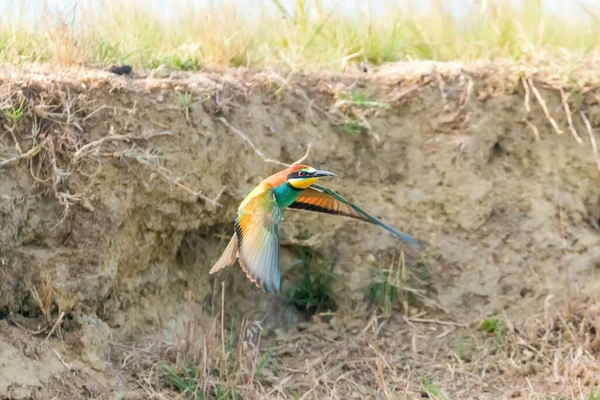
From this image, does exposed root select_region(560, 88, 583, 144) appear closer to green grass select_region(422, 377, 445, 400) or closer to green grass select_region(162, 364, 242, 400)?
green grass select_region(422, 377, 445, 400)

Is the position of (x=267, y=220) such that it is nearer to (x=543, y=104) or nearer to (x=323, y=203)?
(x=323, y=203)

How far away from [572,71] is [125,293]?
2.88m

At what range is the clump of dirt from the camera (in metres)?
3.96

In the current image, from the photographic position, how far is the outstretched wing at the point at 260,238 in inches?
122

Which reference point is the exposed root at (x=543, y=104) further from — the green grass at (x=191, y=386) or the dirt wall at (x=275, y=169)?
the green grass at (x=191, y=386)

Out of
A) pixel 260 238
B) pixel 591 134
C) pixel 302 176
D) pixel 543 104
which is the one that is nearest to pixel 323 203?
pixel 302 176

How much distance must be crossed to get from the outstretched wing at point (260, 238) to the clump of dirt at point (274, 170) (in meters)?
0.86

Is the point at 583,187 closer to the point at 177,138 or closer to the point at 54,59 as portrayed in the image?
the point at 177,138

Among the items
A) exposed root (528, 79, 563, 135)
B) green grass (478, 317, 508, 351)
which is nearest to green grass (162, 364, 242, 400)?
green grass (478, 317, 508, 351)

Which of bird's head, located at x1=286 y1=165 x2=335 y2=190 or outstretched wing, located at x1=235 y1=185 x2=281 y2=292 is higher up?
bird's head, located at x1=286 y1=165 x2=335 y2=190

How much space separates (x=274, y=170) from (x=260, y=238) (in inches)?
53.7

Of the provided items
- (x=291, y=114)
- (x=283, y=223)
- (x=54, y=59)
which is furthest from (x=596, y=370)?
(x=54, y=59)

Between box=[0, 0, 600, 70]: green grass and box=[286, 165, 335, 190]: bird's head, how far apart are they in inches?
61.1

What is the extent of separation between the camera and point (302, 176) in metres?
3.43
